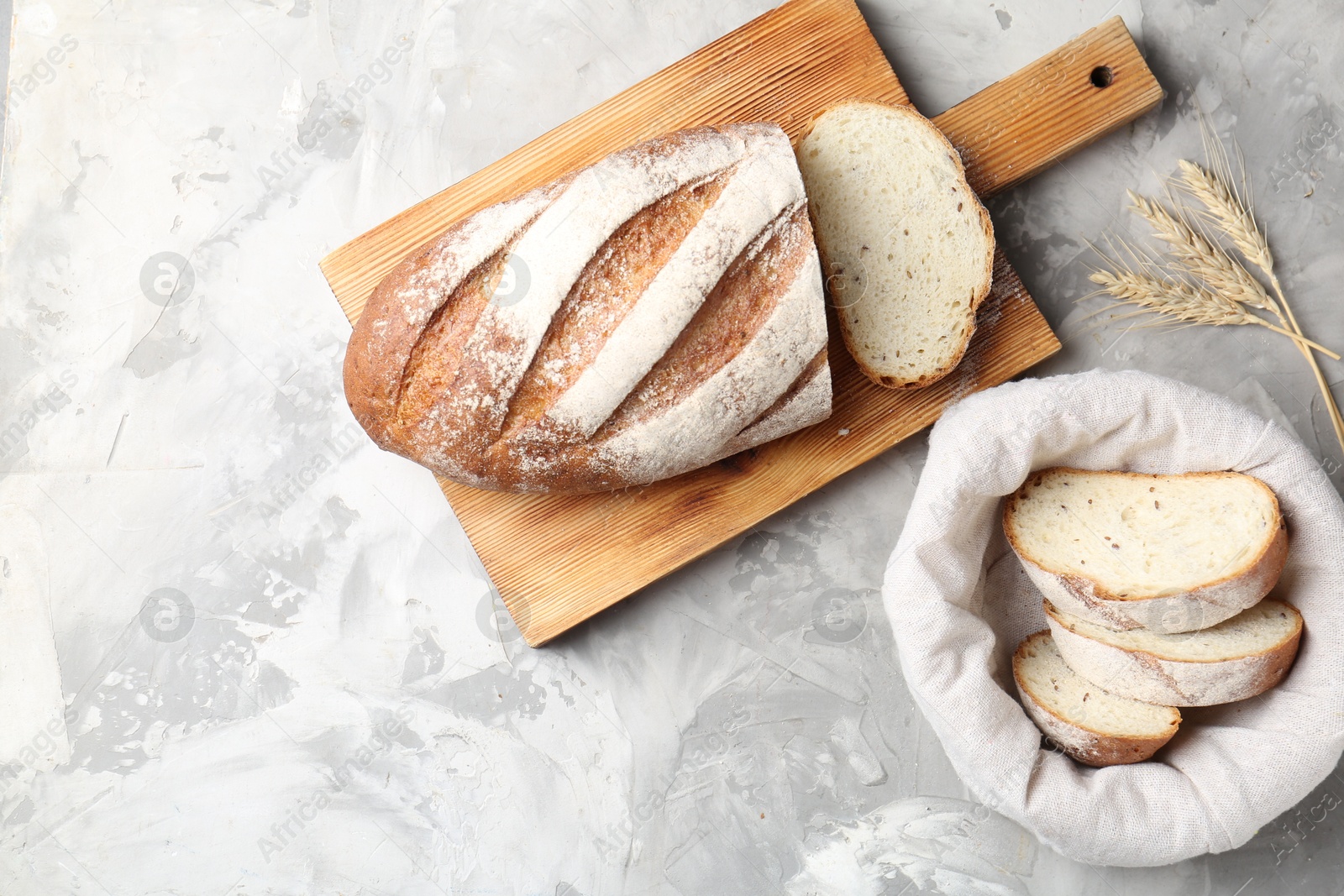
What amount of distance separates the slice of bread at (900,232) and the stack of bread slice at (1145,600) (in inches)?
17.2

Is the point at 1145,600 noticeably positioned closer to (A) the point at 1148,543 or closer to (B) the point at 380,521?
(A) the point at 1148,543

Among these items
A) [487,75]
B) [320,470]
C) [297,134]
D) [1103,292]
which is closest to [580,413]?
[320,470]

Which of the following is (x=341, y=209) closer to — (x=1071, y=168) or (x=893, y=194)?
(x=893, y=194)

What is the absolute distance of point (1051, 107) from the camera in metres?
1.91

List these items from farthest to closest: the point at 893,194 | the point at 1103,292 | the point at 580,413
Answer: the point at 1103,292 → the point at 893,194 → the point at 580,413

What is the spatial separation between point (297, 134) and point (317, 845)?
188 centimetres

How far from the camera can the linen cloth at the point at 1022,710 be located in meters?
1.66

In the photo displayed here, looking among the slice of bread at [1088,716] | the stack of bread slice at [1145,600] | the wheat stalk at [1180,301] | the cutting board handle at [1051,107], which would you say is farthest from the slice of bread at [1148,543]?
the cutting board handle at [1051,107]

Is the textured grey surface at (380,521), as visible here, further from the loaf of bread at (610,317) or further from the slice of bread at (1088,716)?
the loaf of bread at (610,317)

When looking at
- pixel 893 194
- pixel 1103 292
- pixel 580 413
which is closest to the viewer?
pixel 580 413

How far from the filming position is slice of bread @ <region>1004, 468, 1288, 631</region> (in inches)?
63.6

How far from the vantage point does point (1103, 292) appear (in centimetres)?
200

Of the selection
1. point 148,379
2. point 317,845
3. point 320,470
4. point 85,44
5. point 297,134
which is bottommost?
point 317,845

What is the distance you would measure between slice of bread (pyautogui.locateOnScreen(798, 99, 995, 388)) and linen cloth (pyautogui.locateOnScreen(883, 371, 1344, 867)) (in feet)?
0.67
